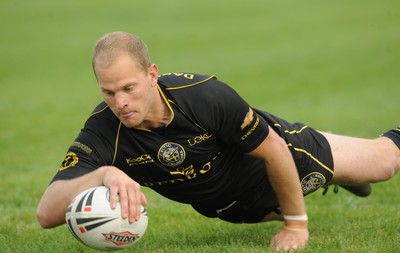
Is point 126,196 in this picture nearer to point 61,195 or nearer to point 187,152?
point 61,195

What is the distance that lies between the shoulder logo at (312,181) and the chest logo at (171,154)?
1320mm

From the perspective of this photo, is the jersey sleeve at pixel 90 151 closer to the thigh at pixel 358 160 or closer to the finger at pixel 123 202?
the finger at pixel 123 202

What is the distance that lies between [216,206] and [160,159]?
3.02ft

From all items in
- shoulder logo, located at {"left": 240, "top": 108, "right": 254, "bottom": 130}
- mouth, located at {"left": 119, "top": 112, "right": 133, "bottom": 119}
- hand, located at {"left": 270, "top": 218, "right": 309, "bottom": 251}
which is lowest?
hand, located at {"left": 270, "top": 218, "right": 309, "bottom": 251}

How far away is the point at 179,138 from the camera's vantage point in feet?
19.3

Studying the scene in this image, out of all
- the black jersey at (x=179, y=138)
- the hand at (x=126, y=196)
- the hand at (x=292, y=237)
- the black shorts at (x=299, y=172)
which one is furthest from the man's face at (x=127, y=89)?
the hand at (x=292, y=237)

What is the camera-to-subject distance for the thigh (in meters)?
6.84

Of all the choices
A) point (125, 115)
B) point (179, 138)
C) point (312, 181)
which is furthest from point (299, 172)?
point (125, 115)

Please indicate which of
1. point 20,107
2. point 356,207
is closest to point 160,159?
point 356,207

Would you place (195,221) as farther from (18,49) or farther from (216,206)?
(18,49)

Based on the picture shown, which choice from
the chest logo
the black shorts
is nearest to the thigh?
the black shorts

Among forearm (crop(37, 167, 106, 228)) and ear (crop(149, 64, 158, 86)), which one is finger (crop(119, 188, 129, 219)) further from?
ear (crop(149, 64, 158, 86))

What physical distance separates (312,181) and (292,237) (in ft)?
2.37

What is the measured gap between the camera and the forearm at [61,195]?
17.5 ft
